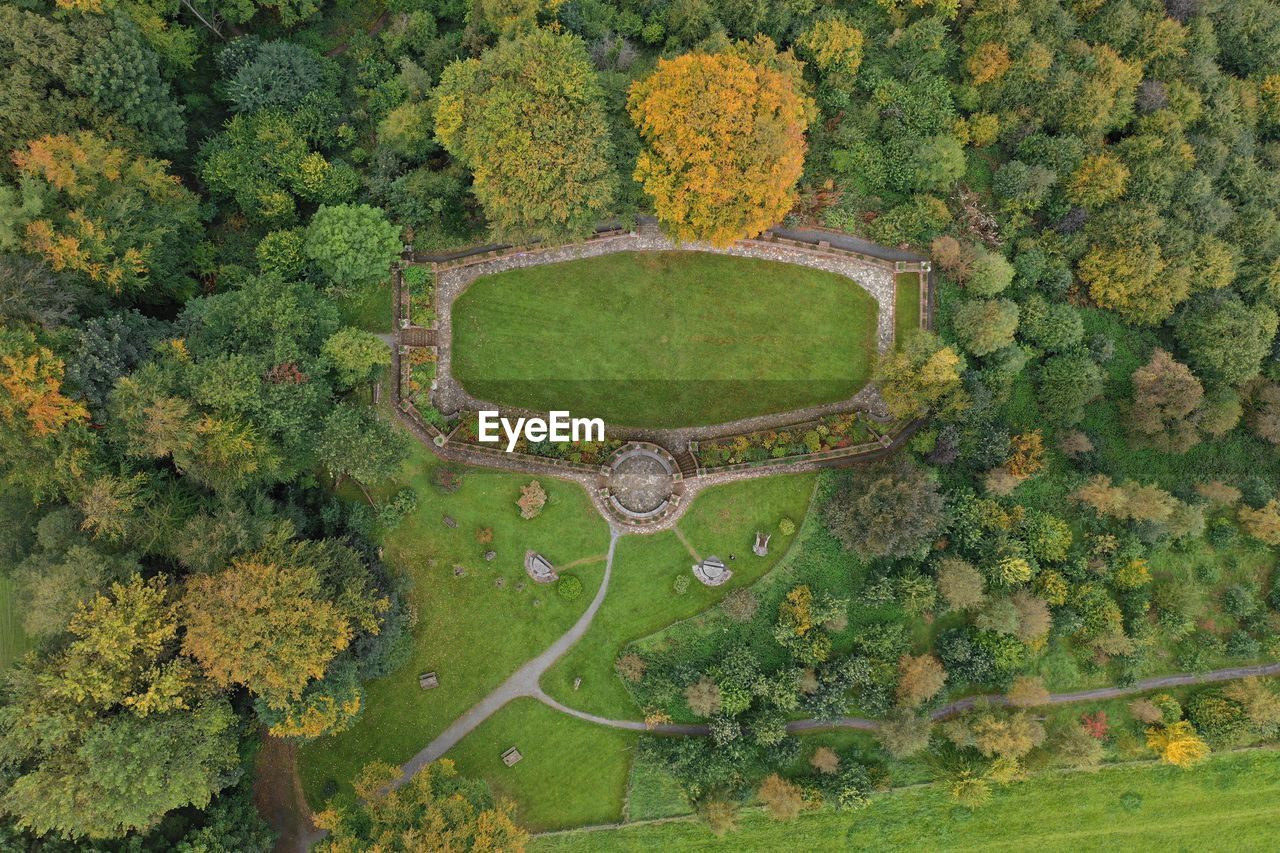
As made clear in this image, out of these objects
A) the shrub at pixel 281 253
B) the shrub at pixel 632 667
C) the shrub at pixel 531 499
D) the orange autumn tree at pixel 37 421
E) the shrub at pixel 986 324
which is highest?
the shrub at pixel 281 253

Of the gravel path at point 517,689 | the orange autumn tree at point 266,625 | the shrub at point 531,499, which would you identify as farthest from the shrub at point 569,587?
the orange autumn tree at point 266,625

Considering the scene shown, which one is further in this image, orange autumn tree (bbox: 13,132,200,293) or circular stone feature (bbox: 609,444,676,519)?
circular stone feature (bbox: 609,444,676,519)

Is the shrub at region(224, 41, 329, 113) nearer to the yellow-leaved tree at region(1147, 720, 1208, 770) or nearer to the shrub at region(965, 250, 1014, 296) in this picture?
the shrub at region(965, 250, 1014, 296)

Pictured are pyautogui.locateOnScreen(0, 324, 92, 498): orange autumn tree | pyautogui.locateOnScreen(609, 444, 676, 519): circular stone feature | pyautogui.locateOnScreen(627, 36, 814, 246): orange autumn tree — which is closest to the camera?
pyautogui.locateOnScreen(0, 324, 92, 498): orange autumn tree

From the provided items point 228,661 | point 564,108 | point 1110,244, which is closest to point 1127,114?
point 1110,244

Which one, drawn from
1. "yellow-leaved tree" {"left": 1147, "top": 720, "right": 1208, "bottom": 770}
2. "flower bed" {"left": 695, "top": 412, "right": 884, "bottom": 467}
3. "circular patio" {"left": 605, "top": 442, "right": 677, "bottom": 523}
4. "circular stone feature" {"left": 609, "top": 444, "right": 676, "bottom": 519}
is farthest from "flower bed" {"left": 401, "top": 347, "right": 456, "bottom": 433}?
"yellow-leaved tree" {"left": 1147, "top": 720, "right": 1208, "bottom": 770}

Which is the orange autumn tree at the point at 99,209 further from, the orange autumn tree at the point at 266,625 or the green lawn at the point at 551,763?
the green lawn at the point at 551,763

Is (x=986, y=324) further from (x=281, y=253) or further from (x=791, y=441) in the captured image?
(x=281, y=253)

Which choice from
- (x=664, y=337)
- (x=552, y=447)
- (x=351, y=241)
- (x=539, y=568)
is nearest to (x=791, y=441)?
(x=664, y=337)
